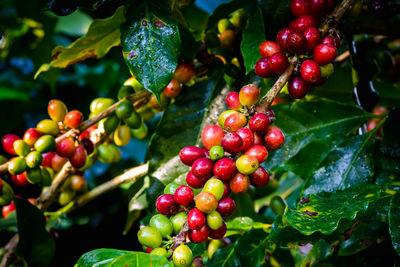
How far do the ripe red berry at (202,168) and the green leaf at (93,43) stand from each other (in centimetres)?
56

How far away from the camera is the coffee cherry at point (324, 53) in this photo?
2.44 ft

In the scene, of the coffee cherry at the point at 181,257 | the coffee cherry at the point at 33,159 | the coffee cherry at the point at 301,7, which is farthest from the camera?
the coffee cherry at the point at 33,159

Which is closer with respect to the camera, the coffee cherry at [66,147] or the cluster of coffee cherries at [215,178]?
the cluster of coffee cherries at [215,178]

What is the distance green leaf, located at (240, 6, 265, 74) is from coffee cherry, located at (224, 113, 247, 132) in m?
0.24

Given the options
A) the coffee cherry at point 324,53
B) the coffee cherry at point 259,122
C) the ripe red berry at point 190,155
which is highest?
the coffee cherry at point 324,53

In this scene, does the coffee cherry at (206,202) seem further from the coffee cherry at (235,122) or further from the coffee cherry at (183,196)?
the coffee cherry at (235,122)

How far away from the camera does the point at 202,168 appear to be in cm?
68

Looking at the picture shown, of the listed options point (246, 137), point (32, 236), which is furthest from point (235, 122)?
point (32, 236)

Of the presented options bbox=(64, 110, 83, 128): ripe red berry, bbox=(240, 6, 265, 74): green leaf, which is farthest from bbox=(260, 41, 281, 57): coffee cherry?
bbox=(64, 110, 83, 128): ripe red berry

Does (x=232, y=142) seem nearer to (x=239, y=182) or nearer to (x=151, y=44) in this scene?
(x=239, y=182)

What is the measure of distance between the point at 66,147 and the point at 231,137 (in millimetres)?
575

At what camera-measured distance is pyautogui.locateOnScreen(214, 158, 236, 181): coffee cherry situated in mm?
668

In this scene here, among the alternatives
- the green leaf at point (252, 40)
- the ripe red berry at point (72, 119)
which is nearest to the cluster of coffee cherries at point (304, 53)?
the green leaf at point (252, 40)

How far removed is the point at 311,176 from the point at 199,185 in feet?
1.33
